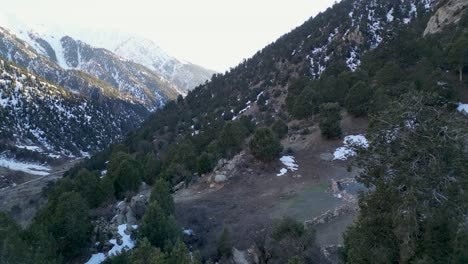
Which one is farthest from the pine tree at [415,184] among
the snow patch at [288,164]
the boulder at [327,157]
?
the boulder at [327,157]

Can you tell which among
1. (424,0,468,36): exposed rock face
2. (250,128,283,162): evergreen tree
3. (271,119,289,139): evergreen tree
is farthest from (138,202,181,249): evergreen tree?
(424,0,468,36): exposed rock face

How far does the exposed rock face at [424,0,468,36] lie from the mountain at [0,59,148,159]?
93450mm

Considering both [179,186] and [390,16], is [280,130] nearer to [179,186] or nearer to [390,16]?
[179,186]

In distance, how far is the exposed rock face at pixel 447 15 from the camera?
4656cm

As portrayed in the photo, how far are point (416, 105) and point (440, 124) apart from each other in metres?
0.69

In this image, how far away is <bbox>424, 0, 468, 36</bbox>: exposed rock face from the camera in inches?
1833

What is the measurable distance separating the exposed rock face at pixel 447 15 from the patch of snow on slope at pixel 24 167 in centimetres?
8345

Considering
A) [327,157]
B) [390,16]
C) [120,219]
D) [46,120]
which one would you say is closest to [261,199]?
[327,157]

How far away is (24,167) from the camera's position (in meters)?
94.2

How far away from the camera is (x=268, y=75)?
70.7m

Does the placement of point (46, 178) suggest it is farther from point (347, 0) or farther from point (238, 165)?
point (347, 0)

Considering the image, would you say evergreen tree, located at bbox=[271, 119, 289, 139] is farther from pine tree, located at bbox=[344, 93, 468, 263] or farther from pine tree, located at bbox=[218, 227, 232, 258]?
pine tree, located at bbox=[344, 93, 468, 263]

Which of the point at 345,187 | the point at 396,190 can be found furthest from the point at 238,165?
the point at 396,190

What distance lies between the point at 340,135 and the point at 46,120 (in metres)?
116
